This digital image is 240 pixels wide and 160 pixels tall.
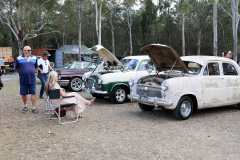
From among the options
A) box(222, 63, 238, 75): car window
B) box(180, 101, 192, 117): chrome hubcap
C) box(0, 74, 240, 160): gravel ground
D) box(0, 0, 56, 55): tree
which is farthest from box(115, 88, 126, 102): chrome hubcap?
box(0, 0, 56, 55): tree

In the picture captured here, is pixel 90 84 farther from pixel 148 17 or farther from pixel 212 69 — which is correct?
pixel 148 17

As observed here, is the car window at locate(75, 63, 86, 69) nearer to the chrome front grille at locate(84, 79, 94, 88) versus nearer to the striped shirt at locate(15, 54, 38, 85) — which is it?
the chrome front grille at locate(84, 79, 94, 88)

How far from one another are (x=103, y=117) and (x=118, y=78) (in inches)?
83.7

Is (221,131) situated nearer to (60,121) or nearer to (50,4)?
(60,121)

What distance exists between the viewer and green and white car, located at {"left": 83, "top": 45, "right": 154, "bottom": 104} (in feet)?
27.7

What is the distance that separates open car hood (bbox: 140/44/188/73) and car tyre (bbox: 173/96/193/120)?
0.88m

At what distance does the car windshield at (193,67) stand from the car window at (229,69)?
3.17 ft

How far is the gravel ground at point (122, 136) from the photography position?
13.8 feet

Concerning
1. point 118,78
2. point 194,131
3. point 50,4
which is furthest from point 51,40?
point 194,131

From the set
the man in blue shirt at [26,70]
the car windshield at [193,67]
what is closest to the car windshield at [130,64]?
the car windshield at [193,67]

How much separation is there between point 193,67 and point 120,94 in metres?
3.02

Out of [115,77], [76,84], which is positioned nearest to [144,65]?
[115,77]

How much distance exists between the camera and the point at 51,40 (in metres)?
53.0

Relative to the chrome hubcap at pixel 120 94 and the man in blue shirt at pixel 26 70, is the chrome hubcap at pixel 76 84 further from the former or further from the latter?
the man in blue shirt at pixel 26 70
